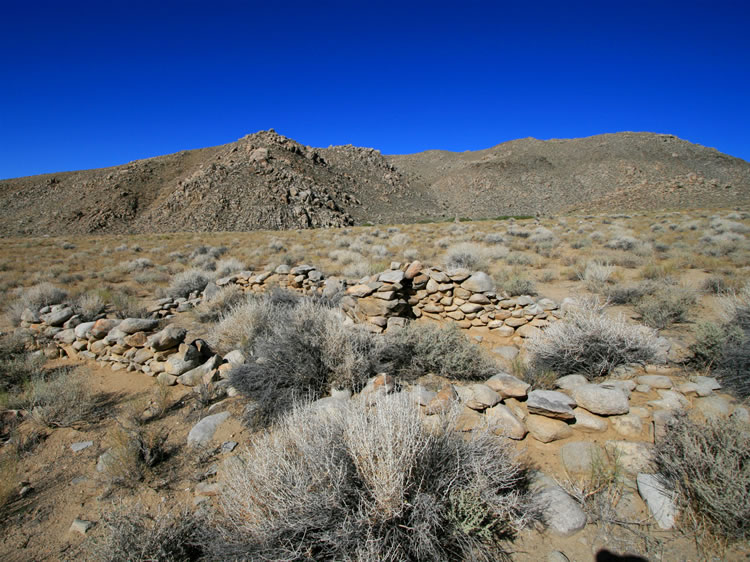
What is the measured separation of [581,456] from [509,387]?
2.78 ft

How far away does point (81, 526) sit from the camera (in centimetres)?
229

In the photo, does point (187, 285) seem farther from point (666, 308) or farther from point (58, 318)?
point (666, 308)

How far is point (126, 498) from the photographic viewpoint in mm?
2514

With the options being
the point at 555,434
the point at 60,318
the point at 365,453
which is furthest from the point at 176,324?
the point at 555,434

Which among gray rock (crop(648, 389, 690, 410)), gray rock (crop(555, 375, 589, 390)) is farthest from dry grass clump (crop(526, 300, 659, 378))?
gray rock (crop(648, 389, 690, 410))

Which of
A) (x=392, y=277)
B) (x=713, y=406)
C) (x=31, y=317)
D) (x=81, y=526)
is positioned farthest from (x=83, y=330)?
Result: (x=713, y=406)

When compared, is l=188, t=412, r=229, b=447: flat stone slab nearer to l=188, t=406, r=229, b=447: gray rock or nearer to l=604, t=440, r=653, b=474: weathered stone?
l=188, t=406, r=229, b=447: gray rock

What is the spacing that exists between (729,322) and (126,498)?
22.8ft

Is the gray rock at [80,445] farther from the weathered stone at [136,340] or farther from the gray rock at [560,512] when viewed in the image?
the gray rock at [560,512]

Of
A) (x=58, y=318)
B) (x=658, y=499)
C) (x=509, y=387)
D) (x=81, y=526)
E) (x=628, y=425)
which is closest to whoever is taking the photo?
(x=658, y=499)

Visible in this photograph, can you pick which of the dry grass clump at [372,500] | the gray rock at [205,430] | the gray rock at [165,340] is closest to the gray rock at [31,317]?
the gray rock at [165,340]

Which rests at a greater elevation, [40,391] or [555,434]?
[40,391]

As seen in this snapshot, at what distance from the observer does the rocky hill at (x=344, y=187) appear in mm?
33562

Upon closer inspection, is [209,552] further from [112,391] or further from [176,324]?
[176,324]
